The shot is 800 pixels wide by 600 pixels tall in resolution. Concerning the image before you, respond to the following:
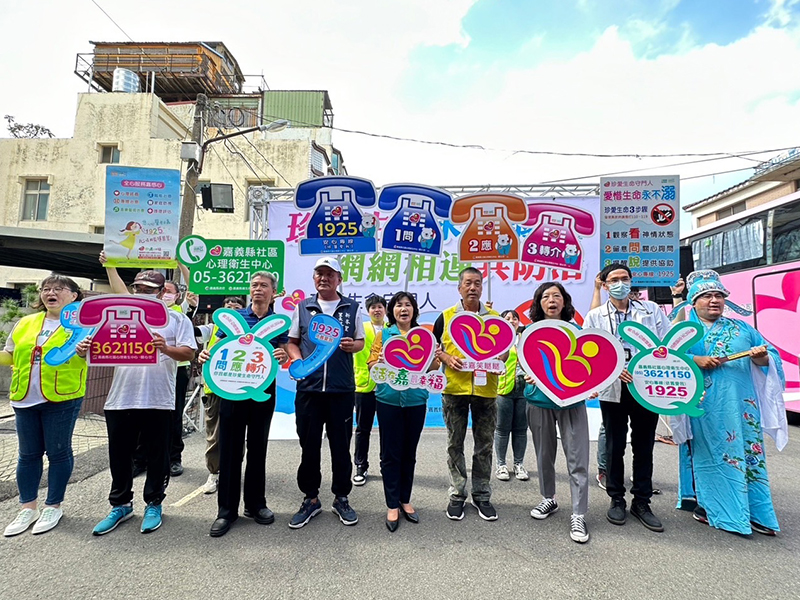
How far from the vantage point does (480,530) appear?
9.83 feet

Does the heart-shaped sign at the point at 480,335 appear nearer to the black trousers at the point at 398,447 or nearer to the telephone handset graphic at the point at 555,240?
the black trousers at the point at 398,447

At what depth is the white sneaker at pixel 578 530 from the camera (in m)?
2.81

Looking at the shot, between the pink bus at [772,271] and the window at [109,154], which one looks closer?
the pink bus at [772,271]

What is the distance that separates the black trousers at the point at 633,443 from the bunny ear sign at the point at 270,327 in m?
2.37

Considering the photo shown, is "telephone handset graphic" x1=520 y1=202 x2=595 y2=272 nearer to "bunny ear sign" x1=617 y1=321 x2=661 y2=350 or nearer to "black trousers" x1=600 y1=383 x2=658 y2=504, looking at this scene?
"bunny ear sign" x1=617 y1=321 x2=661 y2=350

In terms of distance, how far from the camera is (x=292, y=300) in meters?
5.95

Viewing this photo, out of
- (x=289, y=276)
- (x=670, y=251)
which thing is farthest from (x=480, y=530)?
(x=289, y=276)

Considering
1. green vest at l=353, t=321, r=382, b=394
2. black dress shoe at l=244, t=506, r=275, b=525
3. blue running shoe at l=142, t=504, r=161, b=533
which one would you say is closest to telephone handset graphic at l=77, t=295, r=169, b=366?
blue running shoe at l=142, t=504, r=161, b=533

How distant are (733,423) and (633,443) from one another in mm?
655

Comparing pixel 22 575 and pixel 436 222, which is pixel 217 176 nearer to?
pixel 436 222

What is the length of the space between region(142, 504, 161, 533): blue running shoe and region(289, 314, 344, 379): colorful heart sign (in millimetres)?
1308

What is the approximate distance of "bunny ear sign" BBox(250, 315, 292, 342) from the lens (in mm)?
2986

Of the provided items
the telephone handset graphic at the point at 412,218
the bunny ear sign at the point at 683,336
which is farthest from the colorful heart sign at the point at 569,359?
the telephone handset graphic at the point at 412,218

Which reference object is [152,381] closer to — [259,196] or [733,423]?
[259,196]
